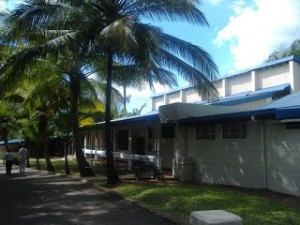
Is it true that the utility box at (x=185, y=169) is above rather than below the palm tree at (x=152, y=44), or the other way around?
below

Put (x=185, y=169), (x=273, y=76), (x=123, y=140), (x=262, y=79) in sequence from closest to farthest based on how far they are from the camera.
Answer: (x=185, y=169)
(x=273, y=76)
(x=262, y=79)
(x=123, y=140)

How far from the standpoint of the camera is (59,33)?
54.5ft

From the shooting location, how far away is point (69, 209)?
11.4 meters

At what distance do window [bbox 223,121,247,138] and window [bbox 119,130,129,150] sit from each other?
1542 centimetres

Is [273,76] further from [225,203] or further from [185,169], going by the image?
[225,203]

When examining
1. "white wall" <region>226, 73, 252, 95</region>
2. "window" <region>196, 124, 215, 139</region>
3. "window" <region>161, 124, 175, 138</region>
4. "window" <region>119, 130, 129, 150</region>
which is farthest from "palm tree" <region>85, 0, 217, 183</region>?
"window" <region>119, 130, 129, 150</region>

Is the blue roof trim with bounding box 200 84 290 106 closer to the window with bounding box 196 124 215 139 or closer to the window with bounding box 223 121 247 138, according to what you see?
the window with bounding box 196 124 215 139

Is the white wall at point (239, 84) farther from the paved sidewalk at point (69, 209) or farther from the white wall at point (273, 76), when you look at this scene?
the paved sidewalk at point (69, 209)

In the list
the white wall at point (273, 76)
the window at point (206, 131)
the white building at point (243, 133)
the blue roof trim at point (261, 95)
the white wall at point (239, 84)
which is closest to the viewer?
the white building at point (243, 133)

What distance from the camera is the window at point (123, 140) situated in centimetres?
3154

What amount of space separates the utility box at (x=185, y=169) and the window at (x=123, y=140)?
13.4 m

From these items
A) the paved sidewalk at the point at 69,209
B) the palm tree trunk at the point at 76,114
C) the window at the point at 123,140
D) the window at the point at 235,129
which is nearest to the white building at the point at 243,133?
the window at the point at 235,129

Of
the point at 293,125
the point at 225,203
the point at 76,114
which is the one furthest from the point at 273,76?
the point at 225,203

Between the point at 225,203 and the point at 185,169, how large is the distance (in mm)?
6860
